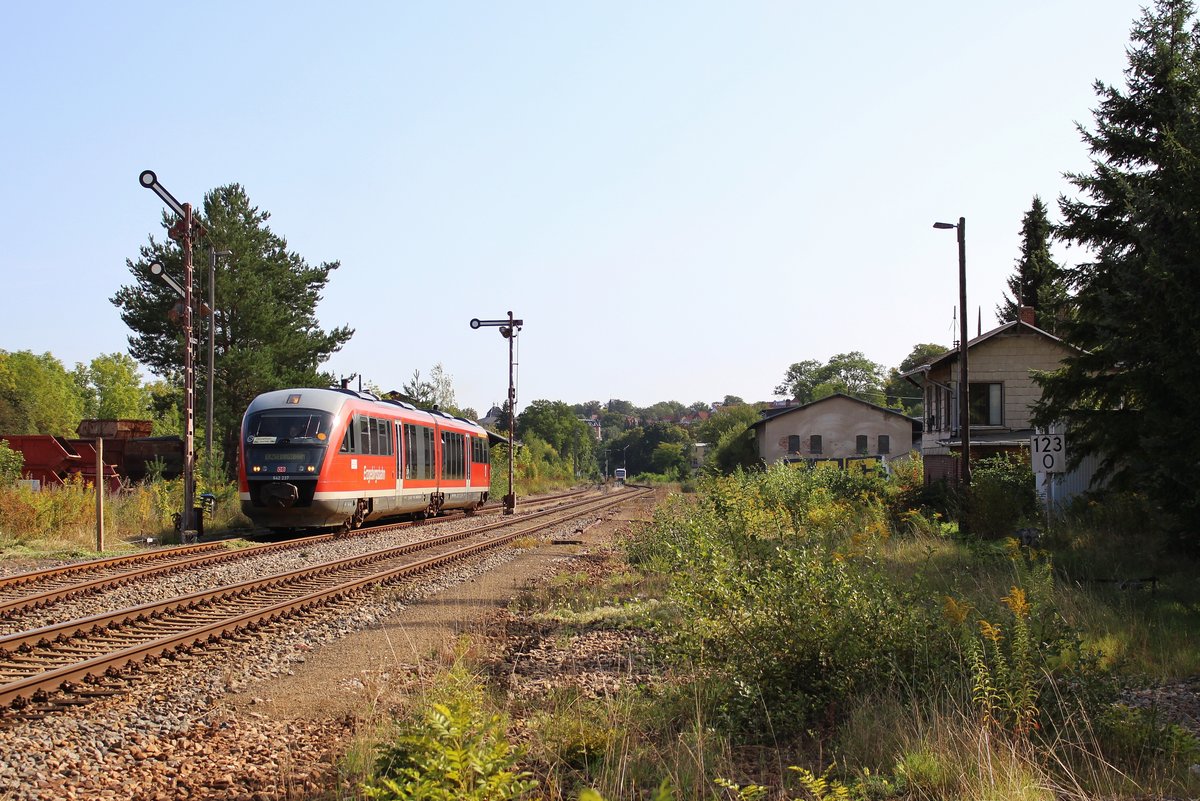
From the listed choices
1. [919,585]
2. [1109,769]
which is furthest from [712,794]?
[919,585]

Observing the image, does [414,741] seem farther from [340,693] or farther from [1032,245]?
[1032,245]

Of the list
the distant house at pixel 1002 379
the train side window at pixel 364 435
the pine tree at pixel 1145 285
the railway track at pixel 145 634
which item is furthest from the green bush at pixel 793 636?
the distant house at pixel 1002 379

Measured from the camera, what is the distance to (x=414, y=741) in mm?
4496

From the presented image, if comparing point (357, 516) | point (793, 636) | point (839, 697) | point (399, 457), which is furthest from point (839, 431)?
point (839, 697)

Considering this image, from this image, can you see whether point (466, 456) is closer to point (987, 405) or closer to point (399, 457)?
point (399, 457)

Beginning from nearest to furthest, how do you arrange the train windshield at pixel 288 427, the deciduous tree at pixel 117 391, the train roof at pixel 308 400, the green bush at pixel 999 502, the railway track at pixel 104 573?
the railway track at pixel 104 573 < the train windshield at pixel 288 427 < the train roof at pixel 308 400 < the green bush at pixel 999 502 < the deciduous tree at pixel 117 391

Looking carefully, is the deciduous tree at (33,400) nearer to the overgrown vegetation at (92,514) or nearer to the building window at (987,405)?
the overgrown vegetation at (92,514)

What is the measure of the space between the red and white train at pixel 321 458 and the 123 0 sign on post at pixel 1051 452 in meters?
13.3

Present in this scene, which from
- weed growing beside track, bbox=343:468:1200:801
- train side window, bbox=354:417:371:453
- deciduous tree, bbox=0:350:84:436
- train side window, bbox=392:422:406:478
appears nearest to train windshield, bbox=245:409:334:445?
train side window, bbox=354:417:371:453

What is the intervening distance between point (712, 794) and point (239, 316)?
123 ft

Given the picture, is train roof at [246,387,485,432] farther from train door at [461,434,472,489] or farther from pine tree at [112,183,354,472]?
pine tree at [112,183,354,472]

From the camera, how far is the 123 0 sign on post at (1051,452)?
1741 cm

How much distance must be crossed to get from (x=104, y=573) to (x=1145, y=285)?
14.0m

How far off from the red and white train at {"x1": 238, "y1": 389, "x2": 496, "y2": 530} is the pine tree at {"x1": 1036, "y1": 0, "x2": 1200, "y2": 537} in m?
13.0
